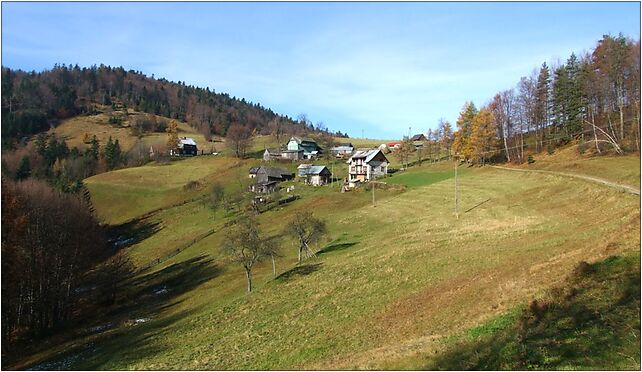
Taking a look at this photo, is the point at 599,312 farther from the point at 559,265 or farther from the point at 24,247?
the point at 24,247

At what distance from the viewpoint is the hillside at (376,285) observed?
799 inches

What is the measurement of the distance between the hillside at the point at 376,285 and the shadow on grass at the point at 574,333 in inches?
10.7

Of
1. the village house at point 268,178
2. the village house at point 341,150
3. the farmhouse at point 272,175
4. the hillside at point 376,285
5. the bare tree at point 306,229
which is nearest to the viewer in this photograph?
the hillside at point 376,285

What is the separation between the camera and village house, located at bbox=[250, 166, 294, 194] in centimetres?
10862

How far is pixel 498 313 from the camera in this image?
1828 centimetres

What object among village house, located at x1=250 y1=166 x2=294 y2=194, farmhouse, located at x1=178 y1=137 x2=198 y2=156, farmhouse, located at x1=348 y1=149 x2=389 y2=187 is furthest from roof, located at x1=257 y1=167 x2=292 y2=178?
farmhouse, located at x1=178 y1=137 x2=198 y2=156

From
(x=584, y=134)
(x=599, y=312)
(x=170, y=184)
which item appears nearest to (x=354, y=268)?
(x=599, y=312)

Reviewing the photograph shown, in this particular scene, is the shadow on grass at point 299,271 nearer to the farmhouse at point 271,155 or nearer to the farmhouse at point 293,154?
the farmhouse at point 271,155

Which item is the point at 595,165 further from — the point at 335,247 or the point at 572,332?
the point at 572,332

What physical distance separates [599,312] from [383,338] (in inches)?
361

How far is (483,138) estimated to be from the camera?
9462 centimetres

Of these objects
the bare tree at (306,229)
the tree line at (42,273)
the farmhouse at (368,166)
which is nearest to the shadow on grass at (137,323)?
the tree line at (42,273)

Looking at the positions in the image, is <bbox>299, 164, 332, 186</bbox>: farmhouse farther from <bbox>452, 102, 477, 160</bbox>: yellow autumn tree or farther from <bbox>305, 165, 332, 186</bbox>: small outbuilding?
<bbox>452, 102, 477, 160</bbox>: yellow autumn tree

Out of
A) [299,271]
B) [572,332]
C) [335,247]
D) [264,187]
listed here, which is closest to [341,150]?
[264,187]
